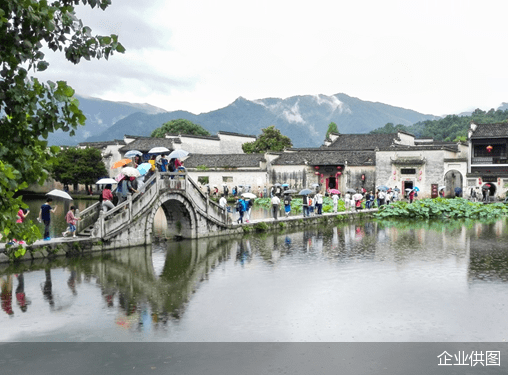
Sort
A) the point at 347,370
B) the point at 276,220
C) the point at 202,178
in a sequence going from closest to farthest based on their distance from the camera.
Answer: the point at 347,370 < the point at 276,220 < the point at 202,178

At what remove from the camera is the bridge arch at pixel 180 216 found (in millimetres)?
21609

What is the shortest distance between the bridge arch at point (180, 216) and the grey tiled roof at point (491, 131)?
3129 centimetres

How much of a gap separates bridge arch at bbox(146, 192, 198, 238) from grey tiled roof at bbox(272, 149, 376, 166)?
2909 centimetres

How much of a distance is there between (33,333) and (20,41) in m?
5.89

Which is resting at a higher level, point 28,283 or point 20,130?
point 20,130

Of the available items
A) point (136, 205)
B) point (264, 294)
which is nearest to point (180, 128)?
point (136, 205)

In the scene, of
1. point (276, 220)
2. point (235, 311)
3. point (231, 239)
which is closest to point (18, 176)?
point (235, 311)

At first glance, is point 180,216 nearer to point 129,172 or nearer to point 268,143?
point 129,172

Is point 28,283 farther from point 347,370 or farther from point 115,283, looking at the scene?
point 347,370

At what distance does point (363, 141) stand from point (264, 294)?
1852 inches

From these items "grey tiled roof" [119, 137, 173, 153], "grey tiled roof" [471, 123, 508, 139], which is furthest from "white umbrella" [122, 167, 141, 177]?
"grey tiled roof" [119, 137, 173, 153]

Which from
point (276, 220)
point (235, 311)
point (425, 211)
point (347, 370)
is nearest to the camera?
point (347, 370)

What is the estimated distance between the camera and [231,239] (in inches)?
897

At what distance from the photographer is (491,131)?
1763 inches
